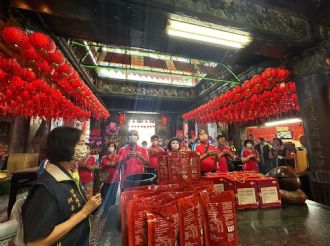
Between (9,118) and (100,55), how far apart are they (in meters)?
5.08

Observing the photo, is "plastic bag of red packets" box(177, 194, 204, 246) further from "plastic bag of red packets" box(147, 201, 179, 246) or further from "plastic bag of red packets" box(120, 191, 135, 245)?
"plastic bag of red packets" box(120, 191, 135, 245)

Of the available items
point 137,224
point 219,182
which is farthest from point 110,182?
point 137,224

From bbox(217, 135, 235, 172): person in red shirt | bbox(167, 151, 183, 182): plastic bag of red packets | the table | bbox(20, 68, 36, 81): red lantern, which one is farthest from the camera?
bbox(217, 135, 235, 172): person in red shirt

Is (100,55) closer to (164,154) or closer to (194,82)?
(194,82)

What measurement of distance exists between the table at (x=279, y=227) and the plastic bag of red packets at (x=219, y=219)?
0.69ft

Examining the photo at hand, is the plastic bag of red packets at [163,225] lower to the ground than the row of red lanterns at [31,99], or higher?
lower

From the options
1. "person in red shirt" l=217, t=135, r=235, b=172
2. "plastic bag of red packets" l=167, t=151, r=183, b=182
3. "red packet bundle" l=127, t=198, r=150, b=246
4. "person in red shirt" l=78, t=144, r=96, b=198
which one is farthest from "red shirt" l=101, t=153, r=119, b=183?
"red packet bundle" l=127, t=198, r=150, b=246

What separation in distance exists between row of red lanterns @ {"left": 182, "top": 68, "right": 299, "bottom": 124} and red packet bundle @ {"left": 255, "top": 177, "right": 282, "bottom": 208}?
390cm

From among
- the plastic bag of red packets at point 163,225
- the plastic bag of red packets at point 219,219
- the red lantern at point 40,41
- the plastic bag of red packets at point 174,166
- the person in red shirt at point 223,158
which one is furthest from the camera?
the person in red shirt at point 223,158

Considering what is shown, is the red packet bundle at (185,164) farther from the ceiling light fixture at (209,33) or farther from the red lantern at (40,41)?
the red lantern at (40,41)

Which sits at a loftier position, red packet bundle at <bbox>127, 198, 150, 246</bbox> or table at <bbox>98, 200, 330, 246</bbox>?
red packet bundle at <bbox>127, 198, 150, 246</bbox>

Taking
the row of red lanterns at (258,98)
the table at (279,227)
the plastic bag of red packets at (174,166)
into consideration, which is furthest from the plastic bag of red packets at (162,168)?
the row of red lanterns at (258,98)

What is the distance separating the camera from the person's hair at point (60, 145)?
1.47m

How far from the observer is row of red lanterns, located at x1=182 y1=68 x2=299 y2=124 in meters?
5.21
